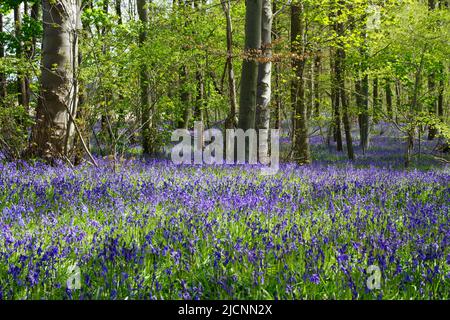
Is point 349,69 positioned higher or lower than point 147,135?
higher

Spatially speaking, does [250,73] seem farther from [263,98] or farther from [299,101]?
[299,101]

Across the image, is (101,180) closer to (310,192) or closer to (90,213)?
(90,213)

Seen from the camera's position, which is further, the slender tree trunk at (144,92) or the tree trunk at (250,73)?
the slender tree trunk at (144,92)

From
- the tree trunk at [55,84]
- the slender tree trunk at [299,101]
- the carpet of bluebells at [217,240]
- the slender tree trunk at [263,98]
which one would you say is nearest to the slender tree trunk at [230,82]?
the slender tree trunk at [299,101]

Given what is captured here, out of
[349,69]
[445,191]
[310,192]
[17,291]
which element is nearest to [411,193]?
[445,191]

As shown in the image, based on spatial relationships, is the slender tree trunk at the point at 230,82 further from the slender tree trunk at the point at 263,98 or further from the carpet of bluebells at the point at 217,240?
the carpet of bluebells at the point at 217,240

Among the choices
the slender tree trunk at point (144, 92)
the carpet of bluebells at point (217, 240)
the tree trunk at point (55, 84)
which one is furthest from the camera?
the slender tree trunk at point (144, 92)

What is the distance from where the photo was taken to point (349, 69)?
15.3 m

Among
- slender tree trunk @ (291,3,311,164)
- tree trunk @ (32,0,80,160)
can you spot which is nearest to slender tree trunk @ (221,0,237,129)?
slender tree trunk @ (291,3,311,164)

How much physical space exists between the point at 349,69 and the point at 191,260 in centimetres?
1333

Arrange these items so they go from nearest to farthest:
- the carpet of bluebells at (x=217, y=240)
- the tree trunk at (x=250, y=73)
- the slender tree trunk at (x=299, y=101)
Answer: the carpet of bluebells at (x=217, y=240) → the tree trunk at (x=250, y=73) → the slender tree trunk at (x=299, y=101)

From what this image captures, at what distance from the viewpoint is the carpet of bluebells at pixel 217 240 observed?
9.26ft

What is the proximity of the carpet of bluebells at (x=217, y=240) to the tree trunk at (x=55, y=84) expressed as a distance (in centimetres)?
216
